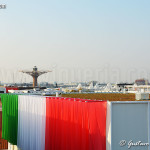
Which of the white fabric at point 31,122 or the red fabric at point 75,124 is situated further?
the white fabric at point 31,122

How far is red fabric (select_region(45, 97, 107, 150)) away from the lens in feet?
31.9

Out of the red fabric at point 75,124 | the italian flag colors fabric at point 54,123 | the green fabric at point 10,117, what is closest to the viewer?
the red fabric at point 75,124

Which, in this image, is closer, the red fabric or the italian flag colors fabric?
the red fabric

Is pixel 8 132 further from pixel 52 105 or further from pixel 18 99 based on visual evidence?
pixel 52 105

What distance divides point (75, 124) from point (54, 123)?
6.38ft

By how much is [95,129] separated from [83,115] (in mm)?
843

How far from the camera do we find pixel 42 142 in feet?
44.5

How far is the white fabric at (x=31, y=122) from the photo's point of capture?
13.7 metres

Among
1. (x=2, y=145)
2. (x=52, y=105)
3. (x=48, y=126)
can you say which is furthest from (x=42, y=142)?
(x=2, y=145)

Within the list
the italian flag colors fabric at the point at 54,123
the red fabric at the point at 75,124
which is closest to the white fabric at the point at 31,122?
the italian flag colors fabric at the point at 54,123

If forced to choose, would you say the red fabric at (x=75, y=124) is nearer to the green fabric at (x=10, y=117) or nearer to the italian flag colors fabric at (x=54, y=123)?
the italian flag colors fabric at (x=54, y=123)

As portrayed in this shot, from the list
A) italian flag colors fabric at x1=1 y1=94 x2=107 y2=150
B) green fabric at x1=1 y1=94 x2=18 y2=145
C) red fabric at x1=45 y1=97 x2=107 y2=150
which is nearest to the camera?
red fabric at x1=45 y1=97 x2=107 y2=150

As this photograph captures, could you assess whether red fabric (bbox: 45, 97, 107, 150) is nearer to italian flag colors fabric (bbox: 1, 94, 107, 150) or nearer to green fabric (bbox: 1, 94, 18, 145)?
italian flag colors fabric (bbox: 1, 94, 107, 150)

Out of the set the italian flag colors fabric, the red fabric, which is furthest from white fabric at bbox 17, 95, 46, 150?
the red fabric
